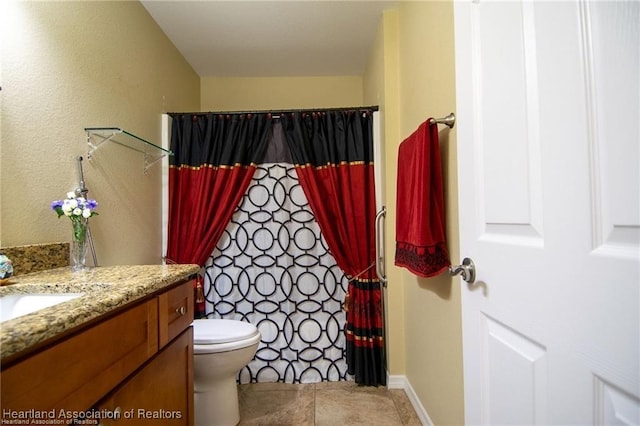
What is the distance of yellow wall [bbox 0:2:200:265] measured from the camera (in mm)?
1009

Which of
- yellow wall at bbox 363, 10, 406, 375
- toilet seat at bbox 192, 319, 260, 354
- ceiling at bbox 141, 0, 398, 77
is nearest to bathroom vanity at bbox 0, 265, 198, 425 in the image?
toilet seat at bbox 192, 319, 260, 354

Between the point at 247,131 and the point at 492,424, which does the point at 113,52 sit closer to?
the point at 247,131

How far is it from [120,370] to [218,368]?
80 centimetres

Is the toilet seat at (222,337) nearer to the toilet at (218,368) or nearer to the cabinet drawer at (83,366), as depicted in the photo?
the toilet at (218,368)

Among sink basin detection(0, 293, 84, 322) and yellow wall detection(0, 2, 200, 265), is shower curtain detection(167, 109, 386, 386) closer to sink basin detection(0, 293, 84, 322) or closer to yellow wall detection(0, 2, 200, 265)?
yellow wall detection(0, 2, 200, 265)

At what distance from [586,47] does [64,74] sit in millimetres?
1691

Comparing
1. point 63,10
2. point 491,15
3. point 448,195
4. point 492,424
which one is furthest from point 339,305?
point 63,10

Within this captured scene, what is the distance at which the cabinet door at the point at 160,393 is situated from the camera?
75cm

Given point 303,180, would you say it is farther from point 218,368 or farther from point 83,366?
point 83,366

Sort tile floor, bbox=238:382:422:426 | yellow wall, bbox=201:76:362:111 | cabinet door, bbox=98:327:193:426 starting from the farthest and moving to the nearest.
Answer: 1. yellow wall, bbox=201:76:362:111
2. tile floor, bbox=238:382:422:426
3. cabinet door, bbox=98:327:193:426

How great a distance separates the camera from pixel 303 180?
1.99 m

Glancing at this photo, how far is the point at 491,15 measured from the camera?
2.25ft

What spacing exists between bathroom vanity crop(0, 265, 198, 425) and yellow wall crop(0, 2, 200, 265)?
32 centimetres

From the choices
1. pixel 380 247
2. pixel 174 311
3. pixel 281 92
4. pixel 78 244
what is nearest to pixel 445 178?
pixel 380 247
